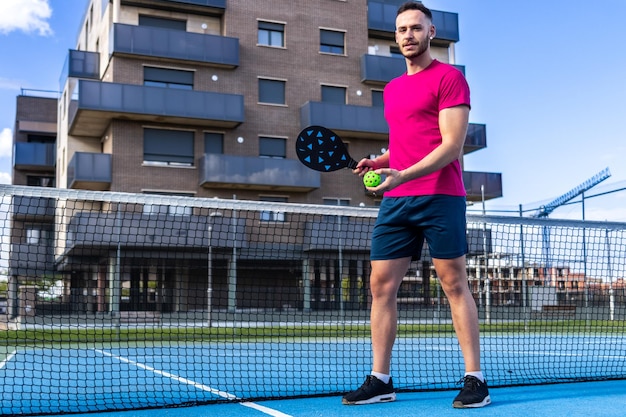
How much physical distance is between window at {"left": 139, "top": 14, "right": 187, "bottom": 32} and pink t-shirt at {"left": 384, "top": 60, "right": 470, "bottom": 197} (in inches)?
1139

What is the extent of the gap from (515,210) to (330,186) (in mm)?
13937

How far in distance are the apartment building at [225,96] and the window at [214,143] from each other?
0.18 feet

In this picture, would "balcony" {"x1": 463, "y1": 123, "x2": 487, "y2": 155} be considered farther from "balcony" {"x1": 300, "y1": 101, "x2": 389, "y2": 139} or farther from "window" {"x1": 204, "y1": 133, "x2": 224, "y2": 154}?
"window" {"x1": 204, "y1": 133, "x2": 224, "y2": 154}

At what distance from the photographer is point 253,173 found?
31516 mm

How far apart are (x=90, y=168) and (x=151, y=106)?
346 centimetres

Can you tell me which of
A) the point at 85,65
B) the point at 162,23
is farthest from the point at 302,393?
the point at 85,65

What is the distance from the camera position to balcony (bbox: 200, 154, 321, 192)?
31.1m

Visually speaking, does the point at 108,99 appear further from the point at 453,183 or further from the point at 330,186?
the point at 453,183

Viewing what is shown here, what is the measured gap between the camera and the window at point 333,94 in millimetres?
34656

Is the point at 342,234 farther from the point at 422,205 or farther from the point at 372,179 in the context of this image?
the point at 372,179

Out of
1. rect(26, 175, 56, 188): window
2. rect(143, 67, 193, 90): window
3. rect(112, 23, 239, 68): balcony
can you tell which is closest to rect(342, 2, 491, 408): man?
rect(112, 23, 239, 68): balcony

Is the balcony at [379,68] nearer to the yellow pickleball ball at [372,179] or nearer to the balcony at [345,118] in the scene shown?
the balcony at [345,118]

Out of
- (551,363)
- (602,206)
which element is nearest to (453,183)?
(551,363)

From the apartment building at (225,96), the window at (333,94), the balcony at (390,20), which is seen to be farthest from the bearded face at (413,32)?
the balcony at (390,20)
